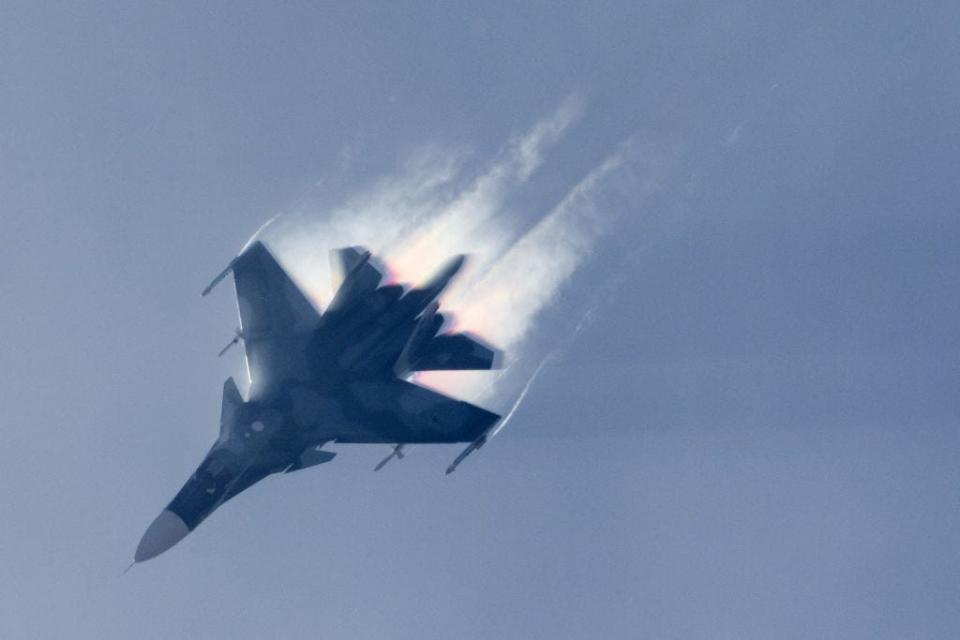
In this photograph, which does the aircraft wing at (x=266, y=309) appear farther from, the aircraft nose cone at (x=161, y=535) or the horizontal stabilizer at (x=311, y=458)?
the aircraft nose cone at (x=161, y=535)

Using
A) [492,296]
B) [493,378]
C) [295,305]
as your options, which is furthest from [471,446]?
[295,305]

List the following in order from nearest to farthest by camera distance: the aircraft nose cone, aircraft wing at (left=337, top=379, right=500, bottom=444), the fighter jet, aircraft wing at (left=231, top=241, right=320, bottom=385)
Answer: the aircraft nose cone < the fighter jet < aircraft wing at (left=337, top=379, right=500, bottom=444) < aircraft wing at (left=231, top=241, right=320, bottom=385)

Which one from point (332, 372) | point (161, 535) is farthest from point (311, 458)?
point (161, 535)

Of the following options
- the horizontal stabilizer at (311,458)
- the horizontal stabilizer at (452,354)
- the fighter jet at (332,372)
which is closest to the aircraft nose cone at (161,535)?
the fighter jet at (332,372)

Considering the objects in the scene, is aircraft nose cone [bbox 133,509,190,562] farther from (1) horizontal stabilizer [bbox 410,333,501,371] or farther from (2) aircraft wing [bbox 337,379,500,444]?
(1) horizontal stabilizer [bbox 410,333,501,371]

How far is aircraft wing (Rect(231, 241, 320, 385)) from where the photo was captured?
63.2 meters

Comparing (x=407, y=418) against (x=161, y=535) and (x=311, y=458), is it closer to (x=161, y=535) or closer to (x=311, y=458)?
(x=311, y=458)

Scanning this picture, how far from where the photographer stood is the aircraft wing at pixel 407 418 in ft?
205

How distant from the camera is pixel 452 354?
62688 mm

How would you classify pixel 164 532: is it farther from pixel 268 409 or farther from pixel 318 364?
pixel 318 364

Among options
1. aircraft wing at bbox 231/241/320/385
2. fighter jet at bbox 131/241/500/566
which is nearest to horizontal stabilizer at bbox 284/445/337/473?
fighter jet at bbox 131/241/500/566

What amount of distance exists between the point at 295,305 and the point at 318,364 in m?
4.60

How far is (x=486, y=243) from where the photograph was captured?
64.0m

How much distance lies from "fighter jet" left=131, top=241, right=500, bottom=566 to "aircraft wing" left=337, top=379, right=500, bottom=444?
59 millimetres
